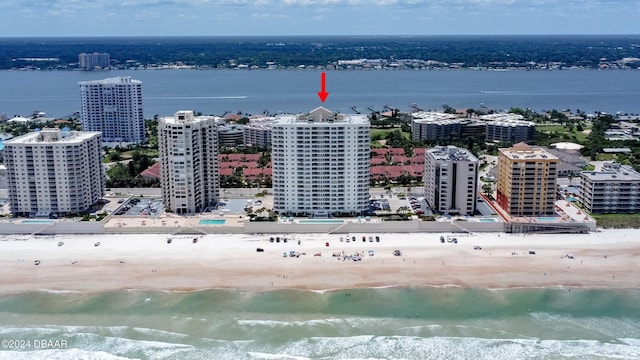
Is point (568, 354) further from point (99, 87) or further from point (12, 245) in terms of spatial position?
point (99, 87)

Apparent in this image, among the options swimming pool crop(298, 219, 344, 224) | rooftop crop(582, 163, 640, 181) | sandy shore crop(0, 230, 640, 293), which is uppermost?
rooftop crop(582, 163, 640, 181)

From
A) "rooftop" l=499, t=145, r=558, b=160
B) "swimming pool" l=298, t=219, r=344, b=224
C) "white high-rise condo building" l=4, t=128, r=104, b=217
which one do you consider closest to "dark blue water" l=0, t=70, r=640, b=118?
"white high-rise condo building" l=4, t=128, r=104, b=217

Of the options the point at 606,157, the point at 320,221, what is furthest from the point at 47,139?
the point at 606,157

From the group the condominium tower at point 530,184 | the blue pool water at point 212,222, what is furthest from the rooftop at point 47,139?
the condominium tower at point 530,184

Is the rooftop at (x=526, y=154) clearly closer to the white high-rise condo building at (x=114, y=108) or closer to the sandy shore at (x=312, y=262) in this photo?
the sandy shore at (x=312, y=262)

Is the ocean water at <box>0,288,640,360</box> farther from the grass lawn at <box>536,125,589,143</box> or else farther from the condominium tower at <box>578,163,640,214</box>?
the grass lawn at <box>536,125,589,143</box>

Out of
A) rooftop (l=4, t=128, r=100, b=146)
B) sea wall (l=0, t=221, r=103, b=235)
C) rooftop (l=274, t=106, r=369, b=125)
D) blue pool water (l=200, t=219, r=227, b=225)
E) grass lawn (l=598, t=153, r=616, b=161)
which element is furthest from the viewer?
grass lawn (l=598, t=153, r=616, b=161)
